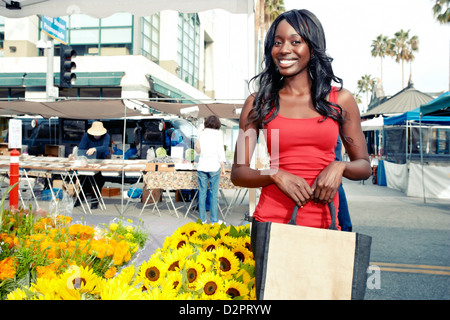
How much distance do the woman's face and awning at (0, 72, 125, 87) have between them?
21.2 m

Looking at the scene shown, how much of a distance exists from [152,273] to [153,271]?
0.03 feet

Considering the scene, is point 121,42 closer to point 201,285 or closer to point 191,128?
point 191,128

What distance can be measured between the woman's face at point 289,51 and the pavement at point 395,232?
5.19 feet

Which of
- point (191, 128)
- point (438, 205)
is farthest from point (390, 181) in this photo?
point (191, 128)

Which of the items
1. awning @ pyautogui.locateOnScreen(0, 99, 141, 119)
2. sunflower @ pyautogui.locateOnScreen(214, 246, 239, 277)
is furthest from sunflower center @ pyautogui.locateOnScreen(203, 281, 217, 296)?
awning @ pyautogui.locateOnScreen(0, 99, 141, 119)

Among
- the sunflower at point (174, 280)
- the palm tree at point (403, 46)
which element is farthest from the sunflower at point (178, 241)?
the palm tree at point (403, 46)

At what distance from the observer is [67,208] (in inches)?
132

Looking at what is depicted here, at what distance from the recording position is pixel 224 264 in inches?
59.4

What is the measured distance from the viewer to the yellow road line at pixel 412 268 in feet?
15.0

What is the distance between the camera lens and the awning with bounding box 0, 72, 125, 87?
21.4 metres

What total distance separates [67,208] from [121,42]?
823 inches

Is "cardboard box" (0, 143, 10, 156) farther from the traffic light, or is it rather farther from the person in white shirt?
the person in white shirt

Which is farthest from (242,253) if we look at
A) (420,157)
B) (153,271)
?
(420,157)

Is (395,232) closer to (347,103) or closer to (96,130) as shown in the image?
(347,103)
